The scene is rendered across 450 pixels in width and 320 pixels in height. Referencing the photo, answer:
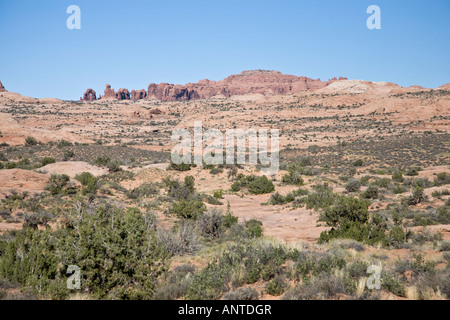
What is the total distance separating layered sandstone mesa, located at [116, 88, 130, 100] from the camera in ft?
472

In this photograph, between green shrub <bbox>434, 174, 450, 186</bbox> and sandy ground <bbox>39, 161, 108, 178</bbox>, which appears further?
sandy ground <bbox>39, 161, 108, 178</bbox>

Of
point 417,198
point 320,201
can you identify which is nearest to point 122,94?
point 320,201

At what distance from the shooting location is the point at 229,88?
551 feet

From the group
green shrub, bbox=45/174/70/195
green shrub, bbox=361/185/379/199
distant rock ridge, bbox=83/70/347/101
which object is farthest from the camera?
distant rock ridge, bbox=83/70/347/101

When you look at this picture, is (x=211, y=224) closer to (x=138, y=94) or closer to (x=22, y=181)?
(x=22, y=181)

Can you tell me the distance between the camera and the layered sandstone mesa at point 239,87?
156375 millimetres

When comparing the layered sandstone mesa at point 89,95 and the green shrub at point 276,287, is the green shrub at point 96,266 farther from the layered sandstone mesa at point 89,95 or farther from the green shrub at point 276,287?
the layered sandstone mesa at point 89,95

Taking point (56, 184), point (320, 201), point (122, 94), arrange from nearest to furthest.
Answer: point (320, 201) < point (56, 184) < point (122, 94)

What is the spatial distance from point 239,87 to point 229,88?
6398 millimetres

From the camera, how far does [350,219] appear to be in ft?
36.7

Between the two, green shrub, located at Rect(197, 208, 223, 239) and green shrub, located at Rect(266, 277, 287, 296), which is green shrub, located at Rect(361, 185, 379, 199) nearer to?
green shrub, located at Rect(197, 208, 223, 239)

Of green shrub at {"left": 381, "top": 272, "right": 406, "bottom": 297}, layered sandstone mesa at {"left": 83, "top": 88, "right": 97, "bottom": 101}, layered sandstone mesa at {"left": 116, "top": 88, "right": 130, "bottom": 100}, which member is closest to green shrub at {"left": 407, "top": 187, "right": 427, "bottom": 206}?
green shrub at {"left": 381, "top": 272, "right": 406, "bottom": 297}

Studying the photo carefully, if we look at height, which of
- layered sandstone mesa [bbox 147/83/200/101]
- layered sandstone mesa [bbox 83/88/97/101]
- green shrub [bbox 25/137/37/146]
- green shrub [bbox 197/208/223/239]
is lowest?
green shrub [bbox 197/208/223/239]

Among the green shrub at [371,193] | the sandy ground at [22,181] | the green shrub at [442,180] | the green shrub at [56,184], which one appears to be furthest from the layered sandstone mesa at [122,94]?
the green shrub at [442,180]
